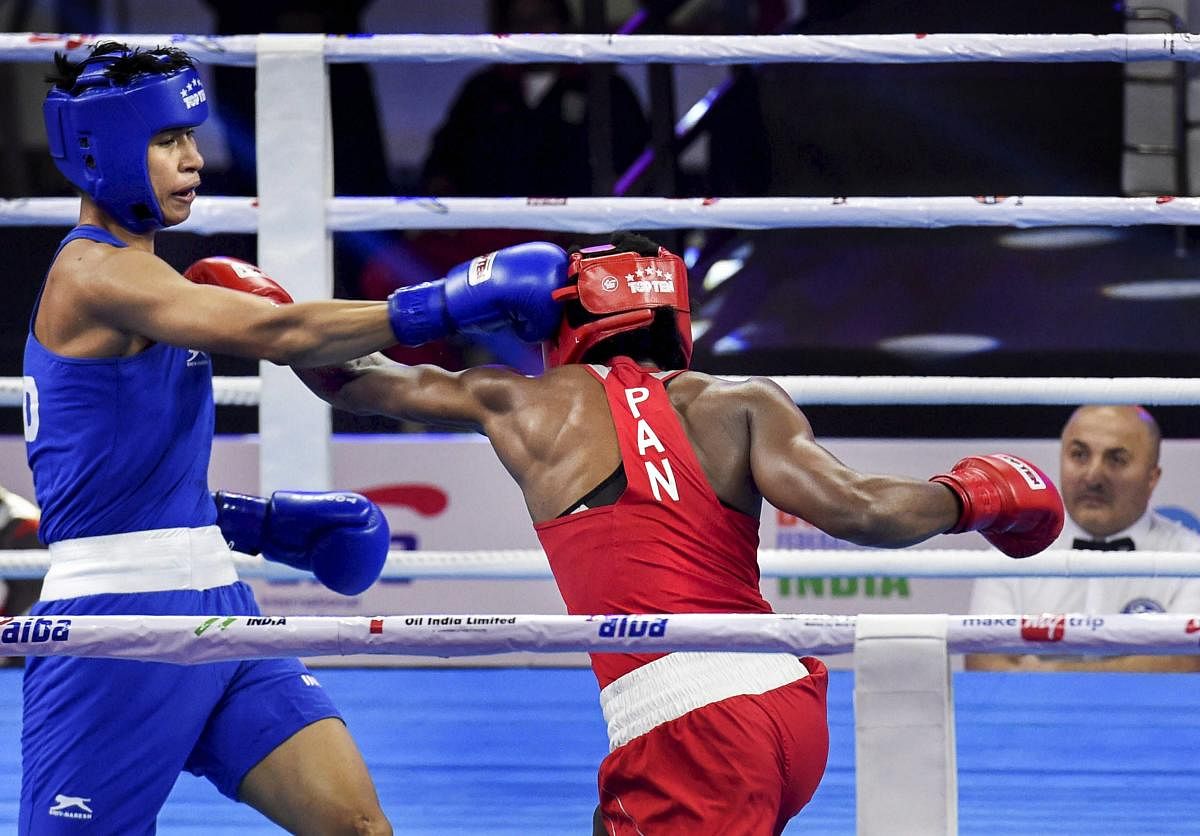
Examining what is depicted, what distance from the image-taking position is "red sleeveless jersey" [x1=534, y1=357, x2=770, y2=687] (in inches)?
87.1

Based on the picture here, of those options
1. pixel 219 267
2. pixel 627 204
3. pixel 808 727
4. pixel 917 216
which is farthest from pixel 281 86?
pixel 808 727

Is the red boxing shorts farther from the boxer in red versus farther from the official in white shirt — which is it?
the official in white shirt

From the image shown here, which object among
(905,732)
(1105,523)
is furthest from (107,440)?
(1105,523)

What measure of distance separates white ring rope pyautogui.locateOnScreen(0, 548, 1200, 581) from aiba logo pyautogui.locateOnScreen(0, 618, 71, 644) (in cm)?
163

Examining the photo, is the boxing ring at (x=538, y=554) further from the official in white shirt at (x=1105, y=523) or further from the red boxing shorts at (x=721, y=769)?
the red boxing shorts at (x=721, y=769)

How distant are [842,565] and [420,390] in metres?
1.27

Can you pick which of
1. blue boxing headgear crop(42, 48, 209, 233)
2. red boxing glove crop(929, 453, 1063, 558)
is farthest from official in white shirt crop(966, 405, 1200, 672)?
blue boxing headgear crop(42, 48, 209, 233)

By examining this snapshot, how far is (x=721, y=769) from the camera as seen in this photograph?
2.11m

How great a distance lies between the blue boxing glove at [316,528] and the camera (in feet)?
8.43

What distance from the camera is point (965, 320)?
6387 mm

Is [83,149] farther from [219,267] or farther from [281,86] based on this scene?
[281,86]

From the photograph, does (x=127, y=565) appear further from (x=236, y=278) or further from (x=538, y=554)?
(x=538, y=554)

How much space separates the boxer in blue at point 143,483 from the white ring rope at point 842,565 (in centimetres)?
105

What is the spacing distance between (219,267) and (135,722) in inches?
28.3
